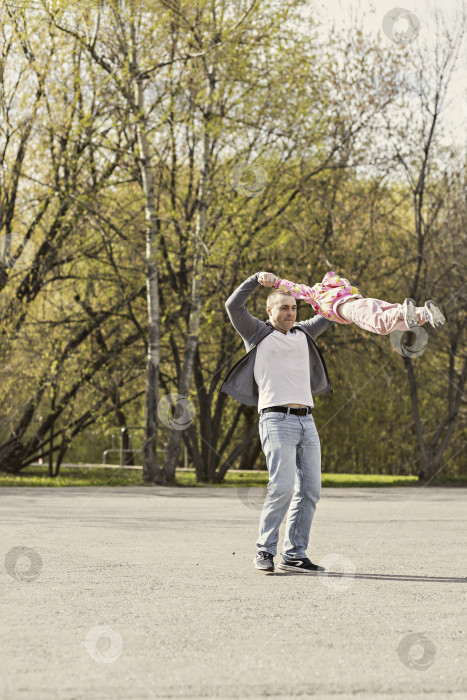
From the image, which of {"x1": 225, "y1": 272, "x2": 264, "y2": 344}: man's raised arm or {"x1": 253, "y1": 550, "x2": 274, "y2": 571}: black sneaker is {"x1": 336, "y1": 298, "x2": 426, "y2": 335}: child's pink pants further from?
{"x1": 253, "y1": 550, "x2": 274, "y2": 571}: black sneaker

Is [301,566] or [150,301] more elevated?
[150,301]

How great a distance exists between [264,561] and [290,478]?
0.58m

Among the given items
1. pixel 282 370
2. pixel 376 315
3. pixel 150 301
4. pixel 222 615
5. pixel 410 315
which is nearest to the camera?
pixel 222 615

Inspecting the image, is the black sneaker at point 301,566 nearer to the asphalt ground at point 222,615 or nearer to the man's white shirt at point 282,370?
the asphalt ground at point 222,615

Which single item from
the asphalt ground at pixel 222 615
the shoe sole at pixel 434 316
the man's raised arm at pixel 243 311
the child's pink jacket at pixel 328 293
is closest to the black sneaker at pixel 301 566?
the asphalt ground at pixel 222 615

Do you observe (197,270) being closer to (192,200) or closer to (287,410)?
(192,200)

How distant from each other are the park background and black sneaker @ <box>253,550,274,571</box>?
10930mm

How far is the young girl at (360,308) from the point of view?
5.49m

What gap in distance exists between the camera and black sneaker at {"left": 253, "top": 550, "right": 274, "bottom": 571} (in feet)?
22.0

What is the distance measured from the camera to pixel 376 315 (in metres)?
5.80

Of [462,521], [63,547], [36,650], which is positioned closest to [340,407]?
[462,521]

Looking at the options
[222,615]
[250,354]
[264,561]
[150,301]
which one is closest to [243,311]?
[250,354]

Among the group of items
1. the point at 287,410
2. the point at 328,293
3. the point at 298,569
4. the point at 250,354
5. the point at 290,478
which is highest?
the point at 328,293

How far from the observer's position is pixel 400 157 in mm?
19969
